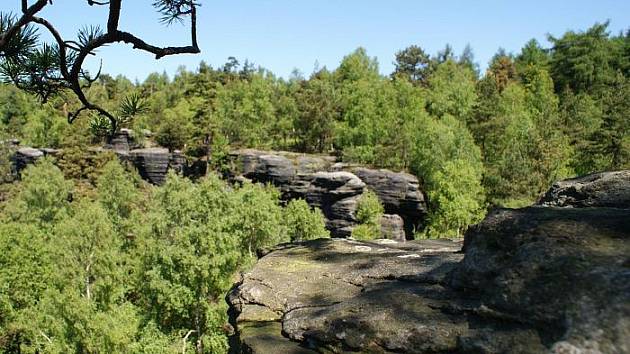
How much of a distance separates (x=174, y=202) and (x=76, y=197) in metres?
22.3

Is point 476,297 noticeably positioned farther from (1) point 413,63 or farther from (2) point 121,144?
(1) point 413,63

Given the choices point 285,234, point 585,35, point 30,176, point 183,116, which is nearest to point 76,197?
point 30,176

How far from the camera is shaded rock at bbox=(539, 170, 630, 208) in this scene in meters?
4.84

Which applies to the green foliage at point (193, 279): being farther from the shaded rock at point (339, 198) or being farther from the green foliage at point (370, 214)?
the shaded rock at point (339, 198)

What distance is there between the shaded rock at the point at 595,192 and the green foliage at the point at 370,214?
29331 mm

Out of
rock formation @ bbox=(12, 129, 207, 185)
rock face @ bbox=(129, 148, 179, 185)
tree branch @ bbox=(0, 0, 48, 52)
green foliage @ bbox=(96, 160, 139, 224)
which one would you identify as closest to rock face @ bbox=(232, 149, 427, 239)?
rock formation @ bbox=(12, 129, 207, 185)

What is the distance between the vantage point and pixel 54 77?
12.8 ft

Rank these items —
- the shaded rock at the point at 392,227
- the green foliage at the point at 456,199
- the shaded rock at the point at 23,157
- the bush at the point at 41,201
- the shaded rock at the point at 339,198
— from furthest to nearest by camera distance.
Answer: the shaded rock at the point at 23,157 → the shaded rock at the point at 339,198 → the shaded rock at the point at 392,227 → the green foliage at the point at 456,199 → the bush at the point at 41,201

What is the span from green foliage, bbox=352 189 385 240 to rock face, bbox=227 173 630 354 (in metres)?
29.8

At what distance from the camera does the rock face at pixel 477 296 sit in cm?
274

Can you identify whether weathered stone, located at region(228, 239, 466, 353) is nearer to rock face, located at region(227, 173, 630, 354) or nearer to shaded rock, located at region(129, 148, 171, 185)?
rock face, located at region(227, 173, 630, 354)

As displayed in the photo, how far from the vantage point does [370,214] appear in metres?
36.2

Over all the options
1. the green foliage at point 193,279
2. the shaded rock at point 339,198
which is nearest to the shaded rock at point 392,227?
the shaded rock at point 339,198

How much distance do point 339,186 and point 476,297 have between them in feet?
111
